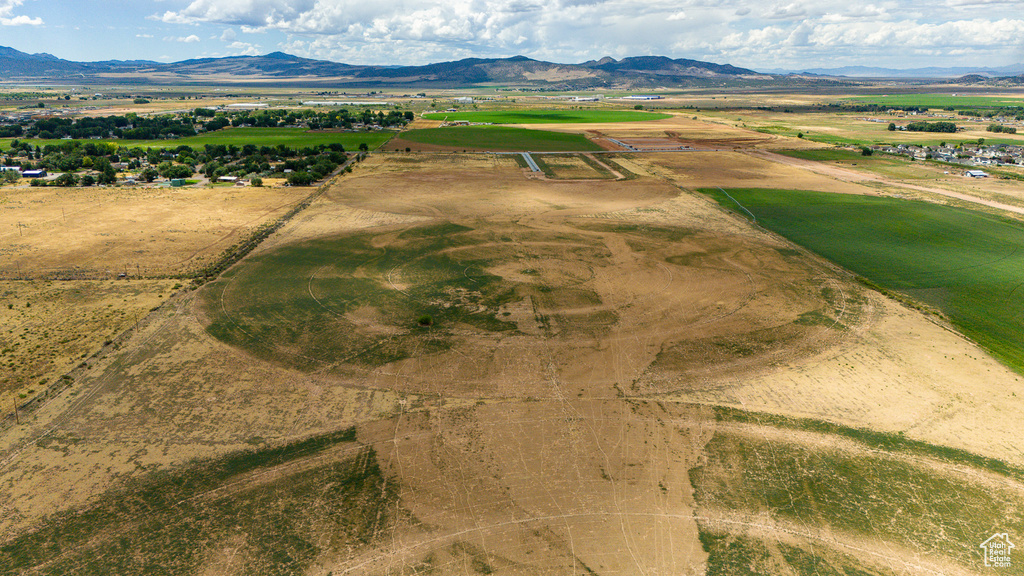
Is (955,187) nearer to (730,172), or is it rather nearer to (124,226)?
(730,172)

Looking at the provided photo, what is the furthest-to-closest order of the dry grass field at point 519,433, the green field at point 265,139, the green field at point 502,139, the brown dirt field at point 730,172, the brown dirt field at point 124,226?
the green field at point 502,139
the green field at point 265,139
the brown dirt field at point 730,172
the brown dirt field at point 124,226
the dry grass field at point 519,433

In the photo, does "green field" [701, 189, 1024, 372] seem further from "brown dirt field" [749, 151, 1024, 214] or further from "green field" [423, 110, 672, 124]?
"green field" [423, 110, 672, 124]

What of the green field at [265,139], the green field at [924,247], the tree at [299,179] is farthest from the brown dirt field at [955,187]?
the green field at [265,139]

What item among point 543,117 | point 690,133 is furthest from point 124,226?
point 543,117

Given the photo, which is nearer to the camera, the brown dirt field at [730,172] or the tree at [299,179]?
the tree at [299,179]

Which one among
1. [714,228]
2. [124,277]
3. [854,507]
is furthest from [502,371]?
[714,228]

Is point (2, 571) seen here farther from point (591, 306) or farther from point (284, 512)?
point (591, 306)

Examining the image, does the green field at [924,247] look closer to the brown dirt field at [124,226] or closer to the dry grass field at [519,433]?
the dry grass field at [519,433]
